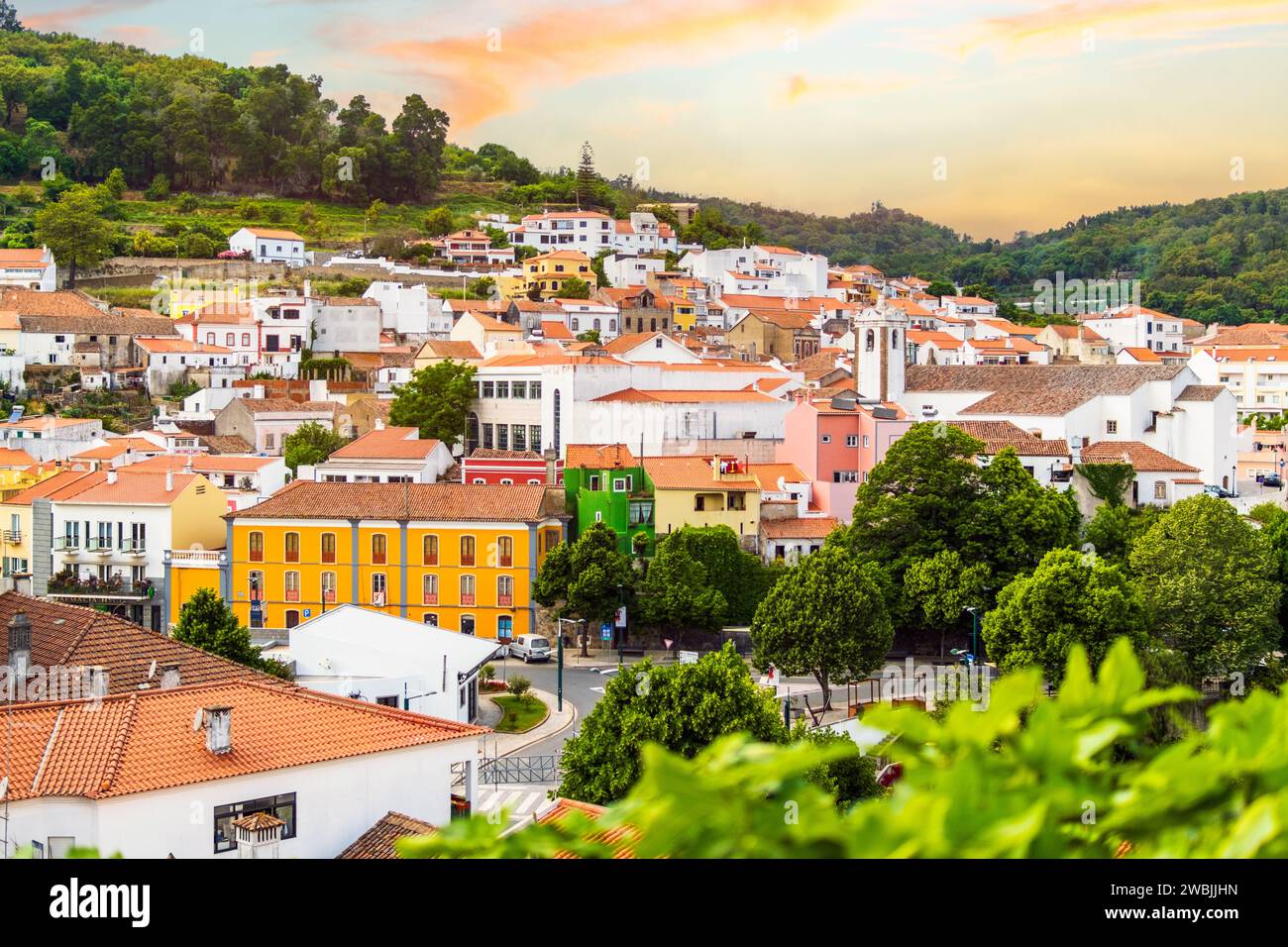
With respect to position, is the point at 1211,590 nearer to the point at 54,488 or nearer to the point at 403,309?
the point at 54,488

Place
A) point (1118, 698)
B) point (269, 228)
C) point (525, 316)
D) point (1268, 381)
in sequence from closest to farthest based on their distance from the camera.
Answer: point (1118, 698), point (525, 316), point (1268, 381), point (269, 228)

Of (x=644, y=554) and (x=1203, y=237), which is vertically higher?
(x=1203, y=237)

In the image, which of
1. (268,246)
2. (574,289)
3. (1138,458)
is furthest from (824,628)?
(268,246)

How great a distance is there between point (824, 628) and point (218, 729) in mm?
13333

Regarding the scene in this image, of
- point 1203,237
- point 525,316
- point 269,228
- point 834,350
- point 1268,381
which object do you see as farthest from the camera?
point 1203,237

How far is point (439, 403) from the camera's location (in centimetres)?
3569

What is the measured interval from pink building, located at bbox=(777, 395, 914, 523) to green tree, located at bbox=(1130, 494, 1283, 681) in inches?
277

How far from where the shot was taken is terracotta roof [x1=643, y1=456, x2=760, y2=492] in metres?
28.7

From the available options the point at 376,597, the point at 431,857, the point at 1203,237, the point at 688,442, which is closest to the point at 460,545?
the point at 376,597

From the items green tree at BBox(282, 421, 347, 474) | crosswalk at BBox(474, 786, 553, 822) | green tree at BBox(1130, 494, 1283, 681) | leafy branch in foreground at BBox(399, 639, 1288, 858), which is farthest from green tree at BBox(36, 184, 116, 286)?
leafy branch in foreground at BBox(399, 639, 1288, 858)

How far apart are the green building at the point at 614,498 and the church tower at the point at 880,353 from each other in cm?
919

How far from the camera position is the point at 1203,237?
77.9 meters
